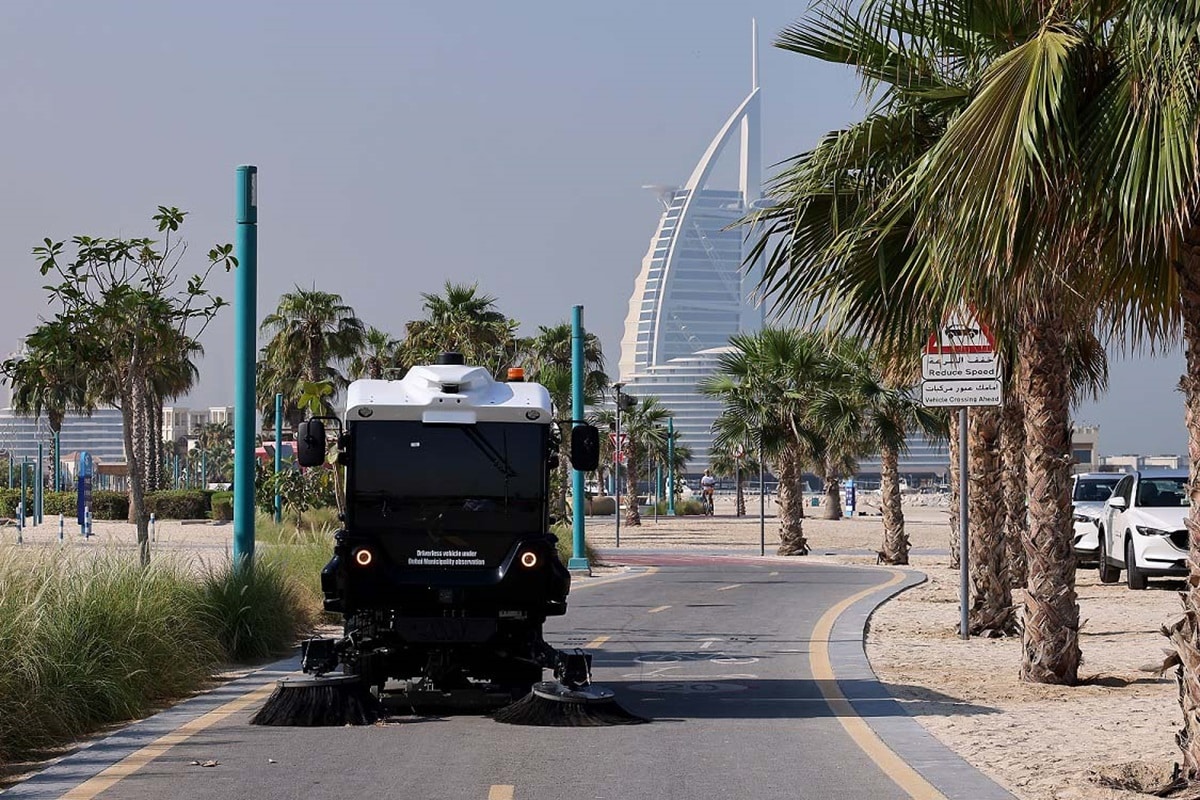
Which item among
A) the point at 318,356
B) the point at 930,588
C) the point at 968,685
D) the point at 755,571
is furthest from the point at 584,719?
the point at 318,356

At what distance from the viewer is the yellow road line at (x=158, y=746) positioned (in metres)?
8.53

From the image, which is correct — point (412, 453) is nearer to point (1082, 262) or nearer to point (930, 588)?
point (1082, 262)

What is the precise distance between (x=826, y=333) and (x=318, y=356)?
50148mm

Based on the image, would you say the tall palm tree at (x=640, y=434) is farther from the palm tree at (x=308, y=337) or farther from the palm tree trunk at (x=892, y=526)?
the palm tree trunk at (x=892, y=526)

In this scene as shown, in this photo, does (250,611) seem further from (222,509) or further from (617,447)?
(222,509)

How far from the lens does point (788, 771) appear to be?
919cm

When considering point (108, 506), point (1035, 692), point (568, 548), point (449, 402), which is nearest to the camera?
point (449, 402)

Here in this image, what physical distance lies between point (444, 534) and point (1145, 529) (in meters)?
16.1

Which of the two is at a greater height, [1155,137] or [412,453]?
[1155,137]

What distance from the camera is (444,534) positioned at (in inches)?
452

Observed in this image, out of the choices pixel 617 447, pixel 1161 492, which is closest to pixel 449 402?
pixel 1161 492

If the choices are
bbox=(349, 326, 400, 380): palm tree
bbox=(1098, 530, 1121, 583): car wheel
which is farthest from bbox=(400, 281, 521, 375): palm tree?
bbox=(1098, 530, 1121, 583): car wheel

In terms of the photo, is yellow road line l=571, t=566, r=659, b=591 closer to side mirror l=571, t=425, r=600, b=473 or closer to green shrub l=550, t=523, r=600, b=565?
green shrub l=550, t=523, r=600, b=565

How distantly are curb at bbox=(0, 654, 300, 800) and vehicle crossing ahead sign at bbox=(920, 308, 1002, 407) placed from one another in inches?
270
